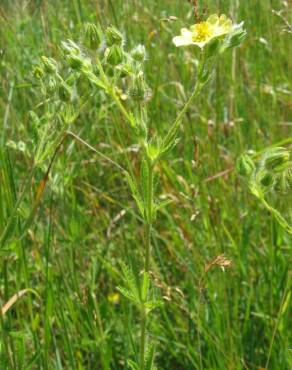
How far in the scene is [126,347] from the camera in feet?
5.26

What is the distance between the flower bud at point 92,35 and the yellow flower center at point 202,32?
0.23 metres

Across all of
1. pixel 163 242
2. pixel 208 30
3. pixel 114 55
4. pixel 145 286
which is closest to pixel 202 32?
pixel 208 30

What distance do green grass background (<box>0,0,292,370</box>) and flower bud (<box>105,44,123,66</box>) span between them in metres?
0.34

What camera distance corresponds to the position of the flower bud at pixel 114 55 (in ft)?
4.23

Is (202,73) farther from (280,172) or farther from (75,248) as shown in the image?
(75,248)

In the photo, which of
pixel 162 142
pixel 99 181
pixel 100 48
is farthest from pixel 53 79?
pixel 99 181

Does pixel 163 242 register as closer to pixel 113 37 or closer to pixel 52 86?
pixel 52 86

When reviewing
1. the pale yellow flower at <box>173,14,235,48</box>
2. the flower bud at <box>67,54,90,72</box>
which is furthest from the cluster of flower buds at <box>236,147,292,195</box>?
the flower bud at <box>67,54,90,72</box>

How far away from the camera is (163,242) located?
2.15 m

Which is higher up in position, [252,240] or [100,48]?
[100,48]

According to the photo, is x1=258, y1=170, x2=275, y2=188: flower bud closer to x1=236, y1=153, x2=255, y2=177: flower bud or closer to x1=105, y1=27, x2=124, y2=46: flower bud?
x1=236, y1=153, x2=255, y2=177: flower bud

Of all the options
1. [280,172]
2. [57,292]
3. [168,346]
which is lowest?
[168,346]

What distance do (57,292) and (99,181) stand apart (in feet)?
2.74

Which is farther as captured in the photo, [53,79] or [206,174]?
[206,174]
